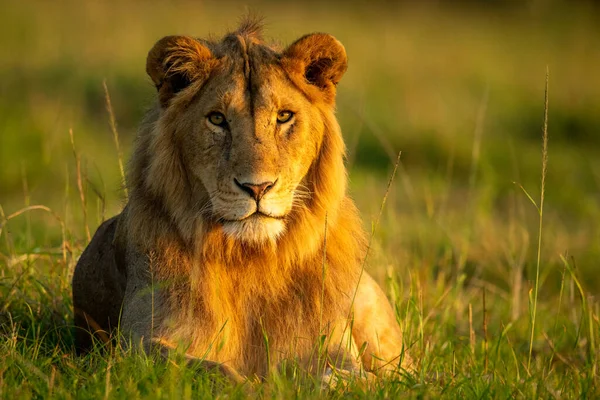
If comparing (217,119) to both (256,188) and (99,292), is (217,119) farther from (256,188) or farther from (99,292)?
(99,292)

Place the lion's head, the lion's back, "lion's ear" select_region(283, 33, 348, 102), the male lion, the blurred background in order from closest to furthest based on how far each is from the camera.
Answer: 1. the lion's head
2. the male lion
3. "lion's ear" select_region(283, 33, 348, 102)
4. the lion's back
5. the blurred background

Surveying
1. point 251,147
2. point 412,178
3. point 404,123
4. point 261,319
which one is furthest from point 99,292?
point 404,123

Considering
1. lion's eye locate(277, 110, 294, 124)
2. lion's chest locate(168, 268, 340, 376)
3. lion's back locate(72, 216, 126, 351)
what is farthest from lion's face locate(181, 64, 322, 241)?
lion's back locate(72, 216, 126, 351)

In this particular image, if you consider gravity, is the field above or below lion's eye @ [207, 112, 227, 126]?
below

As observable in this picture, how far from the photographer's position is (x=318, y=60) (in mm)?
4219

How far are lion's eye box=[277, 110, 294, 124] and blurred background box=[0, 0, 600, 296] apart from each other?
0.81m

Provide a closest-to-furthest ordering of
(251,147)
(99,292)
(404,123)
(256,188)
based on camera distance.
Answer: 1. (256,188)
2. (251,147)
3. (99,292)
4. (404,123)

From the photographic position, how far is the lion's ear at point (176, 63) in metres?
4.00

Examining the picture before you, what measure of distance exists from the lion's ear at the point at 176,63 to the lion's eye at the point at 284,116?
1.17ft

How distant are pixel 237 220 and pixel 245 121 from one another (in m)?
0.42

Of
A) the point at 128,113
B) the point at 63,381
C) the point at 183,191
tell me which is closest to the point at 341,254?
the point at 183,191

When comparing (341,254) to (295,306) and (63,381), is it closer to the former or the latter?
(295,306)

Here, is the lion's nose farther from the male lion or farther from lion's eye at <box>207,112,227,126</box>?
lion's eye at <box>207,112,227,126</box>

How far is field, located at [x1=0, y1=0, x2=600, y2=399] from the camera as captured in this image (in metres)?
4.02
